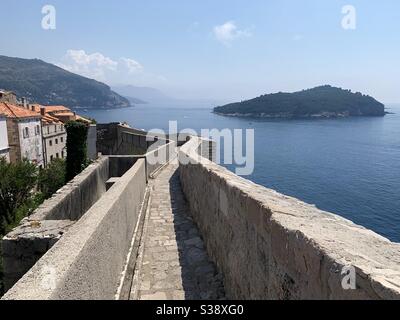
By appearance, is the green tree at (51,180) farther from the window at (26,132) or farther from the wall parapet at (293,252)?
the wall parapet at (293,252)

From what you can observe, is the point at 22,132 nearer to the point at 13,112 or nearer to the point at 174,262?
the point at 13,112

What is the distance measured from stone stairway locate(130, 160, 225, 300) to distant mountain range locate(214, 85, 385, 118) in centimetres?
14821

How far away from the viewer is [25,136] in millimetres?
43156

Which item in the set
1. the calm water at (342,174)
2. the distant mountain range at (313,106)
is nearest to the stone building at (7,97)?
the calm water at (342,174)

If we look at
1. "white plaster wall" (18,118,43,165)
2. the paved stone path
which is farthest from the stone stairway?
"white plaster wall" (18,118,43,165)

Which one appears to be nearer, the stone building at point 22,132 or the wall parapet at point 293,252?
the wall parapet at point 293,252

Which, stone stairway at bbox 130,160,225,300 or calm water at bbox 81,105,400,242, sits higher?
stone stairway at bbox 130,160,225,300

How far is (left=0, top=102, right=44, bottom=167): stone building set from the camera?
135 ft

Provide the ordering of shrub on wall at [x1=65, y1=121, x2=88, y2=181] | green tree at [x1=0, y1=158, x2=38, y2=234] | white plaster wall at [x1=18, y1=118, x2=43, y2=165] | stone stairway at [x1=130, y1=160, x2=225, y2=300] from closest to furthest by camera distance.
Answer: stone stairway at [x1=130, y1=160, x2=225, y2=300]
shrub on wall at [x1=65, y1=121, x2=88, y2=181]
green tree at [x1=0, y1=158, x2=38, y2=234]
white plaster wall at [x1=18, y1=118, x2=43, y2=165]

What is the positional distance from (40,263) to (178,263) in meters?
3.59

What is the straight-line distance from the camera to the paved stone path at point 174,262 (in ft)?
17.3

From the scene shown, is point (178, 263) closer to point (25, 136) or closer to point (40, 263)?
point (40, 263)

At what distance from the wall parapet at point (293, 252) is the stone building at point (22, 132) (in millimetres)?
40637

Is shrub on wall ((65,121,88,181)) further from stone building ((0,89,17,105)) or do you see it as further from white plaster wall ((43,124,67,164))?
stone building ((0,89,17,105))
